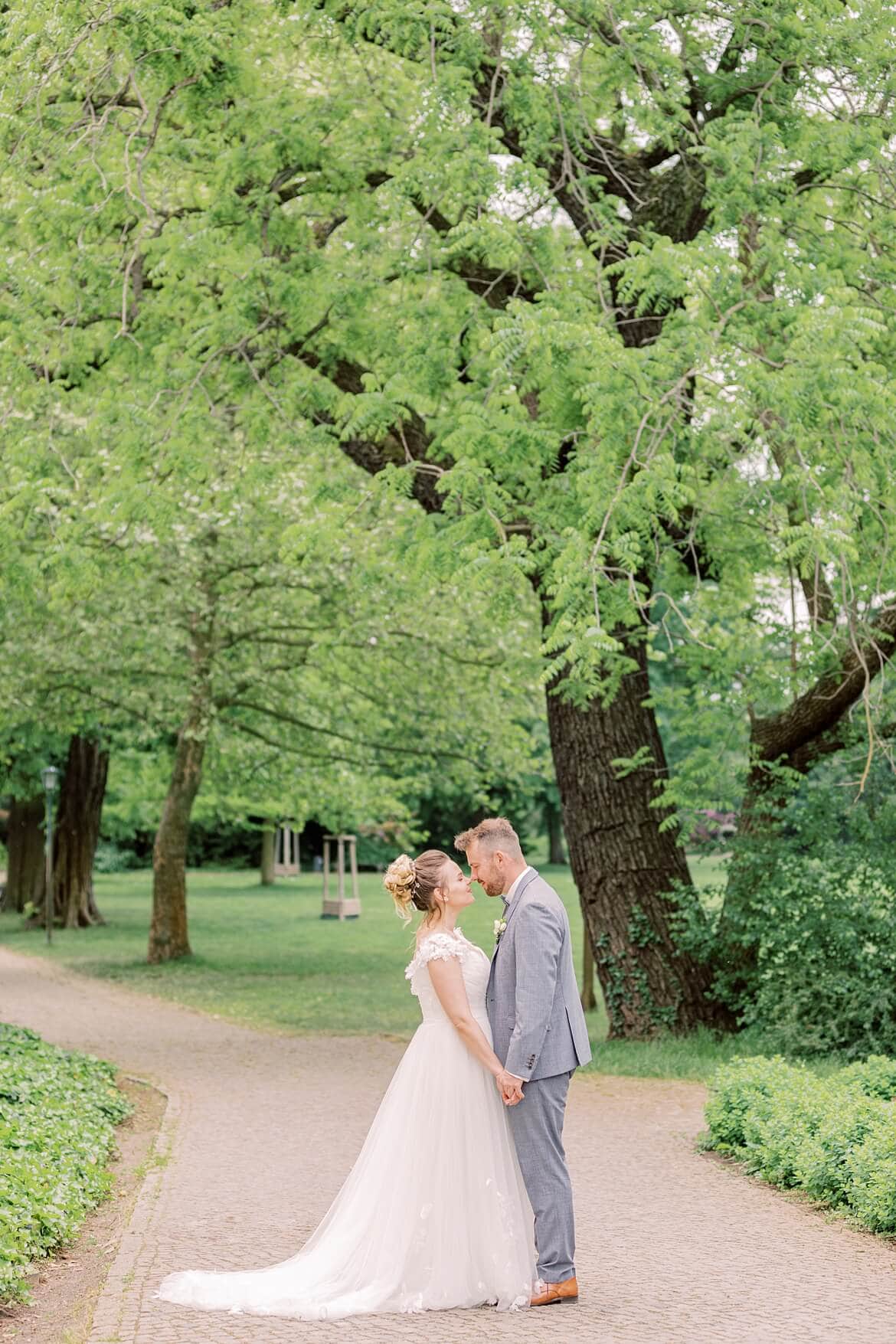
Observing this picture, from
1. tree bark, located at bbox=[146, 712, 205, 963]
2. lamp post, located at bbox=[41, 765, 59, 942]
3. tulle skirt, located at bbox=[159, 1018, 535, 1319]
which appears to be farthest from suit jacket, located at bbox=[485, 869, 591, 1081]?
lamp post, located at bbox=[41, 765, 59, 942]

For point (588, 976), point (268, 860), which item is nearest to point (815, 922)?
point (588, 976)

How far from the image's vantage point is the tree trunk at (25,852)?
129 ft

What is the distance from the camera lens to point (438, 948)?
21.8 feet

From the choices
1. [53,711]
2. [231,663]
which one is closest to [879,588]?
[231,663]

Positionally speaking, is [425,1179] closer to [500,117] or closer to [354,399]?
[354,399]

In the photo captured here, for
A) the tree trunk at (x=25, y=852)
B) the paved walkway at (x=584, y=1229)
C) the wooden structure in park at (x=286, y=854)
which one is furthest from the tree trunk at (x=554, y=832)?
the paved walkway at (x=584, y=1229)

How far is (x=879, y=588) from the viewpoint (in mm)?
12125

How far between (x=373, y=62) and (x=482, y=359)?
4.05 m

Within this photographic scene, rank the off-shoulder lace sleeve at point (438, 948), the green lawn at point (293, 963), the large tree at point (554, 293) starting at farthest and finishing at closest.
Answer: the green lawn at point (293, 963)
the large tree at point (554, 293)
the off-shoulder lace sleeve at point (438, 948)

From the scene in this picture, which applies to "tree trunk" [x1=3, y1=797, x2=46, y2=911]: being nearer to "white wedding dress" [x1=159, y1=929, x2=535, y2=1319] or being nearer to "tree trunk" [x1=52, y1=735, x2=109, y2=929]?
"tree trunk" [x1=52, y1=735, x2=109, y2=929]

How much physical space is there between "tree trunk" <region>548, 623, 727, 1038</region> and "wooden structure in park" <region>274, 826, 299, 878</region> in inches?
1728

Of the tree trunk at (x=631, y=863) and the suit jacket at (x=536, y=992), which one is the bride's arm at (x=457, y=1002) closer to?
the suit jacket at (x=536, y=992)

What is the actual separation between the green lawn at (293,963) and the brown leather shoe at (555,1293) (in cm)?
Answer: 158

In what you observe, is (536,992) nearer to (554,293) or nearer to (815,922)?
(554,293)
